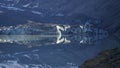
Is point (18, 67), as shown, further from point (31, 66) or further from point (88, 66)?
point (88, 66)

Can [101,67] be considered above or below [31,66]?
above

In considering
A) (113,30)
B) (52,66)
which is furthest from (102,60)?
(113,30)

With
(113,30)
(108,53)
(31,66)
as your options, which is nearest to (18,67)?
(31,66)

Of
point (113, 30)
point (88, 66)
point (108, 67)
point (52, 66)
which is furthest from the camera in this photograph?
point (113, 30)

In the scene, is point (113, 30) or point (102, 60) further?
point (113, 30)

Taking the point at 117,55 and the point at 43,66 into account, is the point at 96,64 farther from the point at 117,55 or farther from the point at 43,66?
the point at 43,66

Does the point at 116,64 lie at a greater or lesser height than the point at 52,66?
greater

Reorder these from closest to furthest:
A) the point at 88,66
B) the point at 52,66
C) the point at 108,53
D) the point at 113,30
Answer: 1. the point at 88,66
2. the point at 108,53
3. the point at 52,66
4. the point at 113,30

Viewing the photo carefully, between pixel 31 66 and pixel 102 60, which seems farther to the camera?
pixel 31 66

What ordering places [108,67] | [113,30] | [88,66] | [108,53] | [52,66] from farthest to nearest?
[113,30] < [52,66] < [108,53] < [88,66] < [108,67]
